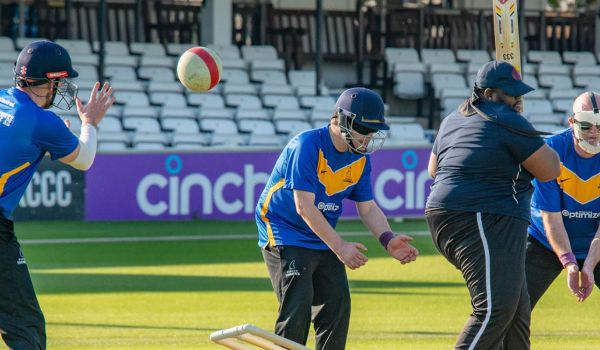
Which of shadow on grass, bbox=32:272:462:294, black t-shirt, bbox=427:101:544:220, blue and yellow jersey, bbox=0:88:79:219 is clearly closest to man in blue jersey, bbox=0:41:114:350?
blue and yellow jersey, bbox=0:88:79:219

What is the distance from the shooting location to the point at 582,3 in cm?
3581

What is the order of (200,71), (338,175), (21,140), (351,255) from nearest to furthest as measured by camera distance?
(21,140)
(351,255)
(338,175)
(200,71)

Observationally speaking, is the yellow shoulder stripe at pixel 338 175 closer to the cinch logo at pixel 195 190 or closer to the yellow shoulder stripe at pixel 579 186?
the yellow shoulder stripe at pixel 579 186

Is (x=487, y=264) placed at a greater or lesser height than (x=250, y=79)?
greater

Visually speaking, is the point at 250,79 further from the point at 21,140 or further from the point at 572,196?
the point at 21,140

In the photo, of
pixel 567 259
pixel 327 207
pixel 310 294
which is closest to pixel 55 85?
pixel 327 207

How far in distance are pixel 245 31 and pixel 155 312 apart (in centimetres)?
1884

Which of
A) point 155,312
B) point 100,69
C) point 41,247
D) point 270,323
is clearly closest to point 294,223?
point 270,323

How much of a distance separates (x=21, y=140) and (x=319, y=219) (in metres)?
1.82

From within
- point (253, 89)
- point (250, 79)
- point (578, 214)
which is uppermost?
point (578, 214)

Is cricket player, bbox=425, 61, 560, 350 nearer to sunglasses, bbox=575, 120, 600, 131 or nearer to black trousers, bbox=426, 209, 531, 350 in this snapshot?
black trousers, bbox=426, 209, 531, 350

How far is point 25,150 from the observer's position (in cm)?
737

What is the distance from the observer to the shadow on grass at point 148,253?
1672cm

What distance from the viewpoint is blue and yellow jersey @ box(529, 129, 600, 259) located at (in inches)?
342
